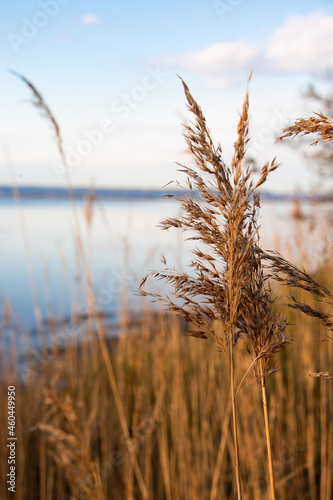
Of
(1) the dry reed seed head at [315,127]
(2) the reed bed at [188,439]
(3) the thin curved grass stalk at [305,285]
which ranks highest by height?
(1) the dry reed seed head at [315,127]

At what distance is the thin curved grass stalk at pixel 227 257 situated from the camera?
58cm

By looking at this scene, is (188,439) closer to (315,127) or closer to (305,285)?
(305,285)

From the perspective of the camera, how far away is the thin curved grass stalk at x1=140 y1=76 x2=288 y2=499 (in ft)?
1.92

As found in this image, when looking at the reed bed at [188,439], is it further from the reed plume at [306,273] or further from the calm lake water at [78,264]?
the reed plume at [306,273]

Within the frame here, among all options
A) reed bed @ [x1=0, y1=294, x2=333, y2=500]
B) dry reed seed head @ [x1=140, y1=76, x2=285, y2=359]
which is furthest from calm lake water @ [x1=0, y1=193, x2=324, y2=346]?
dry reed seed head @ [x1=140, y1=76, x2=285, y2=359]

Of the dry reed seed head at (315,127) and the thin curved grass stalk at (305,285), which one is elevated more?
the dry reed seed head at (315,127)

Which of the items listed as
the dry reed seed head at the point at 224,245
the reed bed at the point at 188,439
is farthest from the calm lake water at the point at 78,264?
the dry reed seed head at the point at 224,245

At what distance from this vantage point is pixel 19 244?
33.5 ft

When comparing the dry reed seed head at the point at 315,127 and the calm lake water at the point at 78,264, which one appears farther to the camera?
the calm lake water at the point at 78,264

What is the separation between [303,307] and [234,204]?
16 centimetres

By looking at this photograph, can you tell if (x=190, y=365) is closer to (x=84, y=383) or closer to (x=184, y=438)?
(x=84, y=383)

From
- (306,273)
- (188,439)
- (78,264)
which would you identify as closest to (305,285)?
(306,273)

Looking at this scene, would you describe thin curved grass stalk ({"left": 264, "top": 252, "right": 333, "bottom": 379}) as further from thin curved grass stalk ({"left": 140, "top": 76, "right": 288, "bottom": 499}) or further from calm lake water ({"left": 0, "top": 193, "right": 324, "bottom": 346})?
calm lake water ({"left": 0, "top": 193, "right": 324, "bottom": 346})

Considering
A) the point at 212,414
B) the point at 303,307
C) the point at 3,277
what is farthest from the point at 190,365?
the point at 3,277
